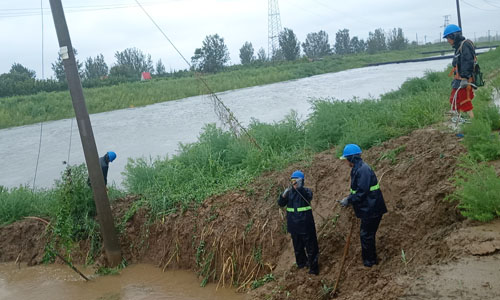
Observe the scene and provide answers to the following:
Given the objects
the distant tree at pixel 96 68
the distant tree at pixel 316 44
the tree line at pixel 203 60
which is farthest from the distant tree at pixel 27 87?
the distant tree at pixel 316 44

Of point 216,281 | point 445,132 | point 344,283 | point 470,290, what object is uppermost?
point 445,132

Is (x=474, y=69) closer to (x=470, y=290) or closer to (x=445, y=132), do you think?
(x=445, y=132)

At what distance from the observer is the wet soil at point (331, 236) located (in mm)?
4957

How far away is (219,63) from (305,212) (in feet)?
174

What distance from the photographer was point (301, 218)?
634 centimetres

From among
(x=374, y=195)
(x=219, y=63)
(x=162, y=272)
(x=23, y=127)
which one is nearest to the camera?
(x=374, y=195)

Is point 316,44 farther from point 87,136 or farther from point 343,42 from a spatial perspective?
point 87,136

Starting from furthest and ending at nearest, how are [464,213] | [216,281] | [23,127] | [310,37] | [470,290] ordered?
[310,37], [23,127], [216,281], [464,213], [470,290]

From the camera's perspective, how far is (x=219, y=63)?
58.0 m


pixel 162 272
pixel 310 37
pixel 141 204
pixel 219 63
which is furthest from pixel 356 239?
pixel 310 37

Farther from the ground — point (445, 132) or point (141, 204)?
point (445, 132)

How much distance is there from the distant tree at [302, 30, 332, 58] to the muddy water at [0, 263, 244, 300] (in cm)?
8644

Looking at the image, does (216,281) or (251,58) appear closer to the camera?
(216,281)

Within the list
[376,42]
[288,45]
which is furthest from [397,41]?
[288,45]
